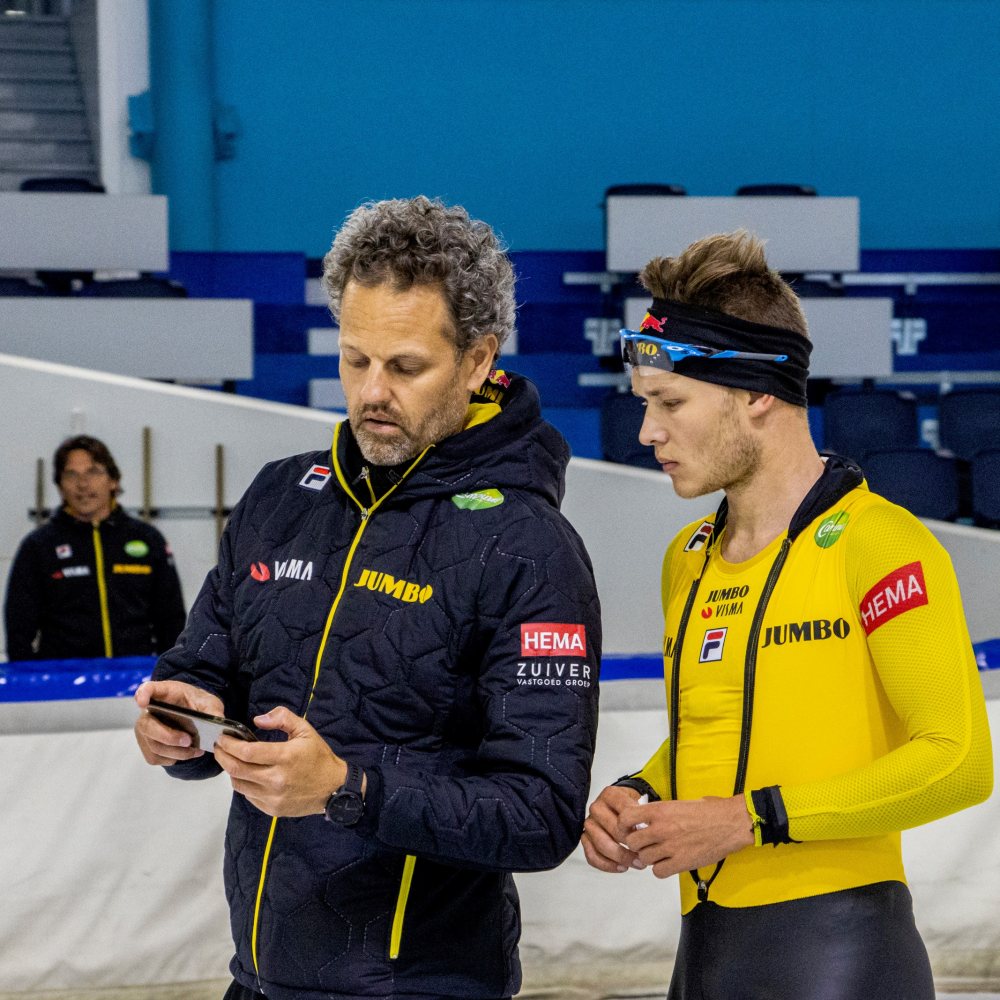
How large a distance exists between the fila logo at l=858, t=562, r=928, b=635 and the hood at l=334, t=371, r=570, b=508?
0.32m

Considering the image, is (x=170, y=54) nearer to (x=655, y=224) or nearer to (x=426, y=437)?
(x=655, y=224)

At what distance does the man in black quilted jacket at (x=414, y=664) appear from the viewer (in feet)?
3.87

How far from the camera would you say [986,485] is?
6.09 meters

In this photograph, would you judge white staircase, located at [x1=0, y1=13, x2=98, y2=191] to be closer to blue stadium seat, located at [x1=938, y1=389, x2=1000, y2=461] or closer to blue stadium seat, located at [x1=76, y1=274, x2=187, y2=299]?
blue stadium seat, located at [x1=76, y1=274, x2=187, y2=299]

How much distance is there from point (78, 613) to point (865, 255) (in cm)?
541

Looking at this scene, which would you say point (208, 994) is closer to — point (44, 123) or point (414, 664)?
point (414, 664)

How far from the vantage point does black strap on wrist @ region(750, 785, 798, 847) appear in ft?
4.17

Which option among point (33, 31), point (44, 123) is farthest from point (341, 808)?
point (33, 31)

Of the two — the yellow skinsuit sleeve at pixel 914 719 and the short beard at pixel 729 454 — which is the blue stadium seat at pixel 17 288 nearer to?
the short beard at pixel 729 454

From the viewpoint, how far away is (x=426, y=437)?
51.7 inches

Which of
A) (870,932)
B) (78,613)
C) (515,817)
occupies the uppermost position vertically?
(515,817)

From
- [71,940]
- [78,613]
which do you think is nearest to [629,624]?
[78,613]

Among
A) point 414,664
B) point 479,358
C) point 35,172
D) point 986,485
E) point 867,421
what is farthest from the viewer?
point 35,172

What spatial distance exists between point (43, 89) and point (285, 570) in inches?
313
